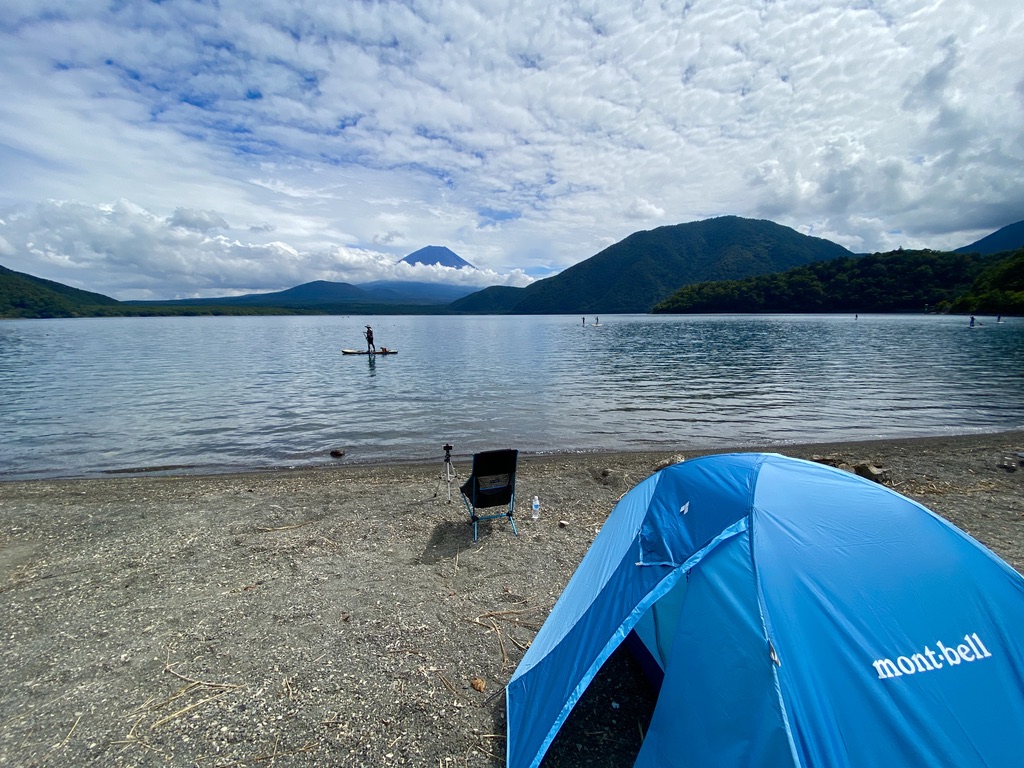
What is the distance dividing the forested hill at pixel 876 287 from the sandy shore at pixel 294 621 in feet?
446

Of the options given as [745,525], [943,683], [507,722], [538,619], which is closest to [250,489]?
[538,619]

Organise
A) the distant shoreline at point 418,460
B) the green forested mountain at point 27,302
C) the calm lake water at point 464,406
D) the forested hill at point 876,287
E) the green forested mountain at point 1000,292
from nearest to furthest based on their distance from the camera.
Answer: the distant shoreline at point 418,460
the calm lake water at point 464,406
the green forested mountain at point 1000,292
the forested hill at point 876,287
the green forested mountain at point 27,302

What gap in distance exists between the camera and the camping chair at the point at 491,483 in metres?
7.95

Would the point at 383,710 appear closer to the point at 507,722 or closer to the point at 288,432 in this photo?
the point at 507,722

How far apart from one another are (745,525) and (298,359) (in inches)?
1973

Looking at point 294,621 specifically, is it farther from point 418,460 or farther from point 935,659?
point 418,460

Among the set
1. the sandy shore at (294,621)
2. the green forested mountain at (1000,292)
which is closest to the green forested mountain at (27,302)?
the sandy shore at (294,621)

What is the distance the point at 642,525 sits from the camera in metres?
4.10

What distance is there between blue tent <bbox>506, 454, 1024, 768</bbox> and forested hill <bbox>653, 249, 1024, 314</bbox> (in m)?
136

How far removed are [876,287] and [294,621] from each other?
171 meters

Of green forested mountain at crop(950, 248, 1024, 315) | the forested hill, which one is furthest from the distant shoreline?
→ the forested hill

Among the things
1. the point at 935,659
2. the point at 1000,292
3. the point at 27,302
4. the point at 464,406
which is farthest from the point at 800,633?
the point at 27,302

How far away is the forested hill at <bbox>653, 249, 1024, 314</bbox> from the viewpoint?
109688 mm

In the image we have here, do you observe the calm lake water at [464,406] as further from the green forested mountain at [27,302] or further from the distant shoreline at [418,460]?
the green forested mountain at [27,302]
